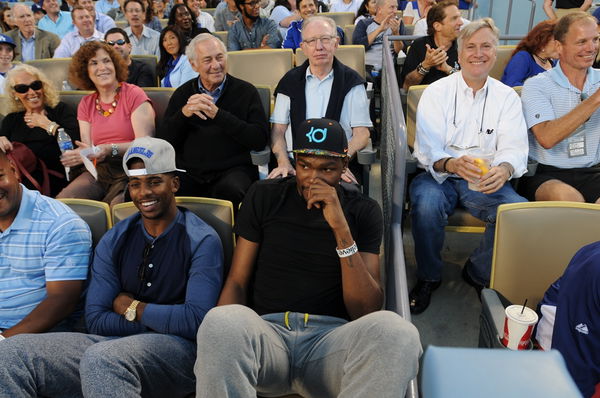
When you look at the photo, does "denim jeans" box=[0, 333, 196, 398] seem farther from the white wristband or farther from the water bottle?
the water bottle

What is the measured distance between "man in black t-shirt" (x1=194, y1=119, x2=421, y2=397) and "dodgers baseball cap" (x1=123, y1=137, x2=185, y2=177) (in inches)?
13.8

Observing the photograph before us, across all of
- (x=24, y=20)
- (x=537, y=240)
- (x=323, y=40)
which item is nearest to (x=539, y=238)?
(x=537, y=240)

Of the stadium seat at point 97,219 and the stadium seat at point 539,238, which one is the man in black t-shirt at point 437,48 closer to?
the stadium seat at point 539,238

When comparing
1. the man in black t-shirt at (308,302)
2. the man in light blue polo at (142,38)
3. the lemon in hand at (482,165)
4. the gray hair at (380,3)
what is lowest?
the man in black t-shirt at (308,302)

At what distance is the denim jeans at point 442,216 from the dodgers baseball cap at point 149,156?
1.20 metres

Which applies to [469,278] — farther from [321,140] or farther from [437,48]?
[437,48]

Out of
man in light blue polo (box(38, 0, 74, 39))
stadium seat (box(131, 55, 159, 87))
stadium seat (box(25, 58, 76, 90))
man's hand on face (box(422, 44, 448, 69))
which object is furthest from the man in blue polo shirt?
man in light blue polo (box(38, 0, 74, 39))

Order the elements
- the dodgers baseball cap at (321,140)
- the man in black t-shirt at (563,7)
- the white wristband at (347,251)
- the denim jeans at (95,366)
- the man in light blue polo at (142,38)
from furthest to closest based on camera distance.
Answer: the man in black t-shirt at (563,7)
the man in light blue polo at (142,38)
the dodgers baseball cap at (321,140)
the white wristband at (347,251)
the denim jeans at (95,366)

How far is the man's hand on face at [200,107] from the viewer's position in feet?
8.38

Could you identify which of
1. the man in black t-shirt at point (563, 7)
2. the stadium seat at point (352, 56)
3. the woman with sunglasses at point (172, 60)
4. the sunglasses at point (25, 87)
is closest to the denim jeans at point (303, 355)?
the sunglasses at point (25, 87)

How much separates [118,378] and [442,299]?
161 cm

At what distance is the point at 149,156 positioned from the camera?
6.05 ft

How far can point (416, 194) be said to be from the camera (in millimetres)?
2455

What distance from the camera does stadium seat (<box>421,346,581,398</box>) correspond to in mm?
402
